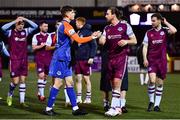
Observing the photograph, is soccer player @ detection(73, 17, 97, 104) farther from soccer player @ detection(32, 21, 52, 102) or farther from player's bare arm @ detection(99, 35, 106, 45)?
player's bare arm @ detection(99, 35, 106, 45)

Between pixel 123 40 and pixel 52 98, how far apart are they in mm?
1847

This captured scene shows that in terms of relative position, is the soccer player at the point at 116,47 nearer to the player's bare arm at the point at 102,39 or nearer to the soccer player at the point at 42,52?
the player's bare arm at the point at 102,39

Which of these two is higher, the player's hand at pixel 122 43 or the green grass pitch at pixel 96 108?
the player's hand at pixel 122 43

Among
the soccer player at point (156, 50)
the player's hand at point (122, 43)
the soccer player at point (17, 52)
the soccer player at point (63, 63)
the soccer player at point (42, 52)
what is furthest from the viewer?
the soccer player at point (42, 52)

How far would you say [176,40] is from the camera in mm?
34344

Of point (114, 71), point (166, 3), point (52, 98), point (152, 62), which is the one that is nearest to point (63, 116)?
point (52, 98)

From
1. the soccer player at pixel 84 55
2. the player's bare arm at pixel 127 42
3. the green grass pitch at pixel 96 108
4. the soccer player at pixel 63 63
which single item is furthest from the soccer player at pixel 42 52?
the player's bare arm at pixel 127 42

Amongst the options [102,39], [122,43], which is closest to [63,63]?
[102,39]

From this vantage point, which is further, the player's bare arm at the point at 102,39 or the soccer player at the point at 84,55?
the soccer player at the point at 84,55

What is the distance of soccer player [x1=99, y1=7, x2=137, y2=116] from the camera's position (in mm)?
11344

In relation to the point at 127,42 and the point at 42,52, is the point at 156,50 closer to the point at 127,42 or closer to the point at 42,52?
the point at 127,42

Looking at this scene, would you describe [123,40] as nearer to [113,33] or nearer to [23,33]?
[113,33]

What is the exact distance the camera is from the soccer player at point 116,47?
37.2 ft

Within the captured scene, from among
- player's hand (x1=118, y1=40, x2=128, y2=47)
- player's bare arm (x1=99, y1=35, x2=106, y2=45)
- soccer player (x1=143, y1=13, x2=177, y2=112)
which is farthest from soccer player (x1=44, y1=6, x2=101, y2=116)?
soccer player (x1=143, y1=13, x2=177, y2=112)
